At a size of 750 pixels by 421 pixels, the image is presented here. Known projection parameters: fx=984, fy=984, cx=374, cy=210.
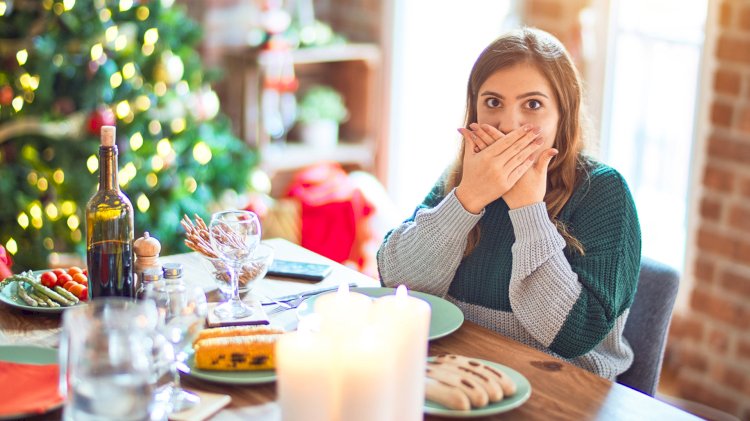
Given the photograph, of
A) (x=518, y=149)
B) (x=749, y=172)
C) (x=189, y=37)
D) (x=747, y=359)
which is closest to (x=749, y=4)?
(x=749, y=172)

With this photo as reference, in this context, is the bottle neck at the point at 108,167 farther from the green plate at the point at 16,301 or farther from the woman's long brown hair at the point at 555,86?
the woman's long brown hair at the point at 555,86

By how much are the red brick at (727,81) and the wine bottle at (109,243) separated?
2.02 m

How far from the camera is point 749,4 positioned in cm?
291

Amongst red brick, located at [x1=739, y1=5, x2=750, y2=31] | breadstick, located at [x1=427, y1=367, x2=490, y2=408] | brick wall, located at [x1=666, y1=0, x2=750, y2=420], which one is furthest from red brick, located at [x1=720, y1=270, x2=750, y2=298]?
breadstick, located at [x1=427, y1=367, x2=490, y2=408]

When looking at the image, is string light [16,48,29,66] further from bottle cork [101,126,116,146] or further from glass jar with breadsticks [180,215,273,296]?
bottle cork [101,126,116,146]

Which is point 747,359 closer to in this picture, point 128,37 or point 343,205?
point 343,205

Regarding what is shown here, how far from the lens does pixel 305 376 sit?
110 cm

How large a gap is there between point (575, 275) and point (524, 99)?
0.37 m

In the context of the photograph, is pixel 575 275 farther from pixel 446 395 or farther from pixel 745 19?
pixel 745 19

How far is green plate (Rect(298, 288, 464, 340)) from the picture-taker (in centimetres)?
167

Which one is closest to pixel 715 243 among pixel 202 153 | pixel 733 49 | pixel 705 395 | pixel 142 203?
pixel 705 395

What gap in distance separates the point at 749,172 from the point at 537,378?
1.73 m

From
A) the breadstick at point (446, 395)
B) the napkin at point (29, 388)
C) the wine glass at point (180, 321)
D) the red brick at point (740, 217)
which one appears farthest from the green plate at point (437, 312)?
the red brick at point (740, 217)

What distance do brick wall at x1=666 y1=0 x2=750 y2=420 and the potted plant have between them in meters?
1.59
